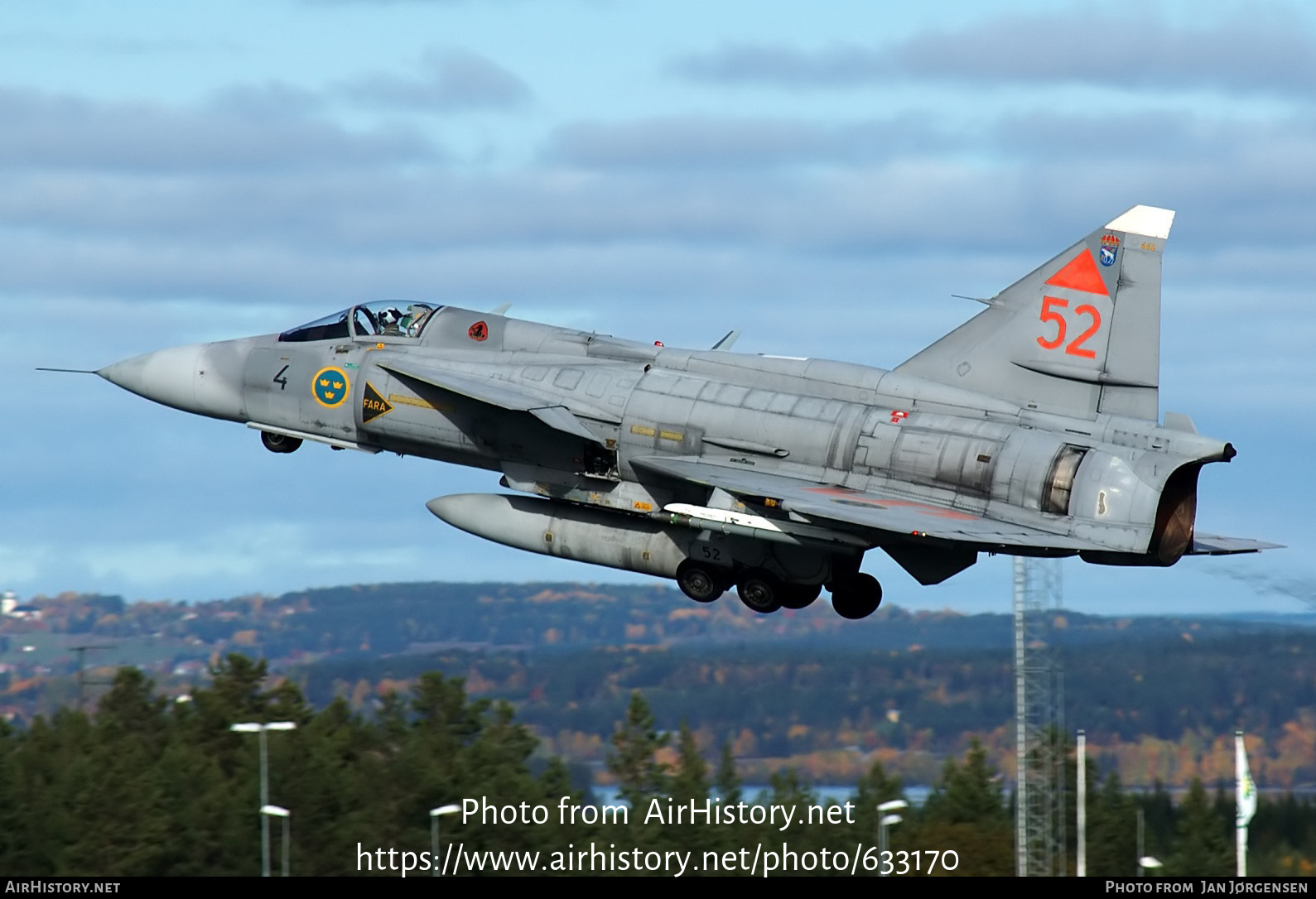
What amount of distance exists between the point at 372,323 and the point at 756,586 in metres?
6.64

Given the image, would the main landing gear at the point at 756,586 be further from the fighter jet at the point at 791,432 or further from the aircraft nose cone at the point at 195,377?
the aircraft nose cone at the point at 195,377

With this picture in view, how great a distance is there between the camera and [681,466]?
2275 centimetres

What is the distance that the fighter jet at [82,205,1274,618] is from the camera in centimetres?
2141

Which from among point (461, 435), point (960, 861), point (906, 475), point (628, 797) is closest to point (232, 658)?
point (628, 797)

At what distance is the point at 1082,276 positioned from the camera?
75.3 feet

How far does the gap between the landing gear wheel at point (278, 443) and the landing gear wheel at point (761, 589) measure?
6.87 metres

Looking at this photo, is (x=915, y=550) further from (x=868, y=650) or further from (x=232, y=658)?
(x=232, y=658)

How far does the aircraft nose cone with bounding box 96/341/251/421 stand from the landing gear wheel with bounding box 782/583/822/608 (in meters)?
8.20

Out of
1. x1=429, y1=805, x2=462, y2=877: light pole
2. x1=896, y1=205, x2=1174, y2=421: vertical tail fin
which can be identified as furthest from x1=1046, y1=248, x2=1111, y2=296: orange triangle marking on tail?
x1=429, y1=805, x2=462, y2=877: light pole

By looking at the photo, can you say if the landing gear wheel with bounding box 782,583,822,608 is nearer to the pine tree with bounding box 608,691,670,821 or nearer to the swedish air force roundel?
the swedish air force roundel

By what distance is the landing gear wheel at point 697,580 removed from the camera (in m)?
24.1

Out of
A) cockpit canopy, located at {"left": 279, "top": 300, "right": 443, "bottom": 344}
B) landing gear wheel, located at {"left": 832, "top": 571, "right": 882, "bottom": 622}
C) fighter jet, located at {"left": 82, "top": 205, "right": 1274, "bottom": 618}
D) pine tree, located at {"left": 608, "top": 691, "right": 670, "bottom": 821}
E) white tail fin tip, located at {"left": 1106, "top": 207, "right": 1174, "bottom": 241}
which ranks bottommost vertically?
pine tree, located at {"left": 608, "top": 691, "right": 670, "bottom": 821}

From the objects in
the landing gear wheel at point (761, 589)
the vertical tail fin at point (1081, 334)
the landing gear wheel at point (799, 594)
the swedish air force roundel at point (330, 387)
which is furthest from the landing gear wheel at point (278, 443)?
the vertical tail fin at point (1081, 334)

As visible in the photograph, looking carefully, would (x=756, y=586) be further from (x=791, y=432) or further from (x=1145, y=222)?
(x=1145, y=222)
